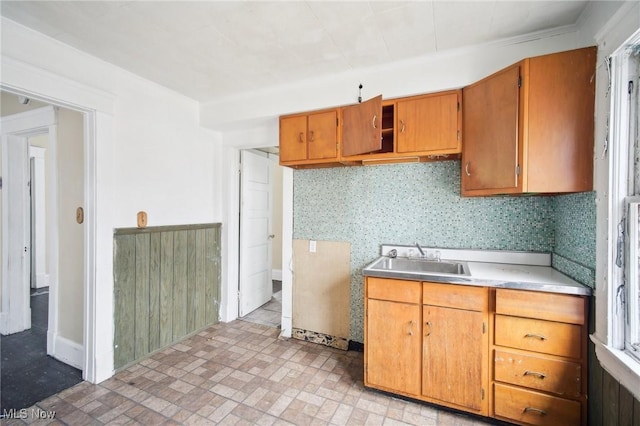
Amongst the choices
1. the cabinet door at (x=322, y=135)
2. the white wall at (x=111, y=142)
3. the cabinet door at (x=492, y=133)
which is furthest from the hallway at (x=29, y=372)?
the cabinet door at (x=492, y=133)

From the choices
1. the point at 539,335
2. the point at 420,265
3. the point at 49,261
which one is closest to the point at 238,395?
the point at 420,265

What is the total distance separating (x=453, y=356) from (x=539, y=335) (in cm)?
50

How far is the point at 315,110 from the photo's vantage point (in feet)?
8.20

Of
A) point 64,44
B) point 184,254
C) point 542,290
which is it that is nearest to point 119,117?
point 64,44

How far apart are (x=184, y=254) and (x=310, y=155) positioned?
167cm

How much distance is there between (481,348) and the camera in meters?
1.73

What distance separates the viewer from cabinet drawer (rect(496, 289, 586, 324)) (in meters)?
1.54

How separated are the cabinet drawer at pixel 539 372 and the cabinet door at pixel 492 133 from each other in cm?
101

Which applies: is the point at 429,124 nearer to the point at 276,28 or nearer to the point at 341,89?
the point at 341,89

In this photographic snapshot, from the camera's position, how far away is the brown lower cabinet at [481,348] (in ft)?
5.16

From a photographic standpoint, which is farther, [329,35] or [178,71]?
[178,71]

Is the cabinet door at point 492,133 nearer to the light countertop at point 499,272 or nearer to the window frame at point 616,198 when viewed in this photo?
the window frame at point 616,198

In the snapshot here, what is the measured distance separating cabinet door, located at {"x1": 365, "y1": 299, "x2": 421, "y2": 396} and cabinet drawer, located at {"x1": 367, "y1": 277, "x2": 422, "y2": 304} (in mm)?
36

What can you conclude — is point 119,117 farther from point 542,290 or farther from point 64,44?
point 542,290
